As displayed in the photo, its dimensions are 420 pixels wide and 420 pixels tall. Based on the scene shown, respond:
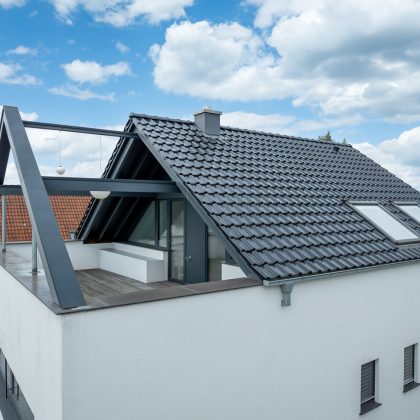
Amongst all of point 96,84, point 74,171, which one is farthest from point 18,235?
point 74,171

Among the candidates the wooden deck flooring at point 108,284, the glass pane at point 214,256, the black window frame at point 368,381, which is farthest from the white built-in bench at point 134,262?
the black window frame at point 368,381

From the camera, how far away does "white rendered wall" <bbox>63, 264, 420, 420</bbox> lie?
3.61 meters

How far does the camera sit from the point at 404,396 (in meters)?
7.00

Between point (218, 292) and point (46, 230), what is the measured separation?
2.01m

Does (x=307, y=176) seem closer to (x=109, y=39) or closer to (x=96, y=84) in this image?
(x=109, y=39)

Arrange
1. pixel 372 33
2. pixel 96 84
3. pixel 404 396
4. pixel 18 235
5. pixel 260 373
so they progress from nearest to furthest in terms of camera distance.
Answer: pixel 260 373
pixel 404 396
pixel 372 33
pixel 96 84
pixel 18 235

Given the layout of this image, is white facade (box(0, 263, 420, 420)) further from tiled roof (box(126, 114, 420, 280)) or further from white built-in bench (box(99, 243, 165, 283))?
white built-in bench (box(99, 243, 165, 283))

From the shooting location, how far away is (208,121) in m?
8.43

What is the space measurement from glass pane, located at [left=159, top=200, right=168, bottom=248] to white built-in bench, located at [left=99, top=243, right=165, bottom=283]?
27 centimetres

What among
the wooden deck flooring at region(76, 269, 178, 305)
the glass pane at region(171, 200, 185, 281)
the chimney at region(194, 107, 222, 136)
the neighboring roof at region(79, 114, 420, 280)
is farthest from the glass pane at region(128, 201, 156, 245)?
the chimney at region(194, 107, 222, 136)

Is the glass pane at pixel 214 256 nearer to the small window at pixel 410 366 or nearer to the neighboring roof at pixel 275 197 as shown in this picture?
the neighboring roof at pixel 275 197

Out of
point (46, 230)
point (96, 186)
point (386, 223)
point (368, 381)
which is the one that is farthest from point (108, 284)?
point (386, 223)

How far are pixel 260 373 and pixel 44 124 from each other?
4.86m

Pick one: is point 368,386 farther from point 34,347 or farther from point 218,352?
point 34,347
